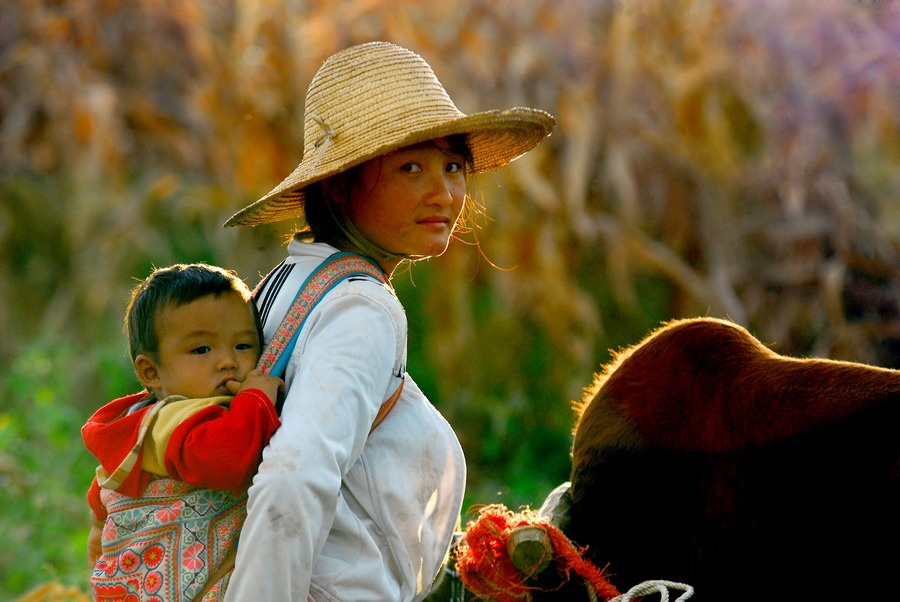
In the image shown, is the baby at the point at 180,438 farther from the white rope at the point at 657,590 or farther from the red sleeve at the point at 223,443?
the white rope at the point at 657,590

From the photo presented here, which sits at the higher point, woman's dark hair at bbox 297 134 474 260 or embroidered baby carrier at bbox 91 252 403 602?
woman's dark hair at bbox 297 134 474 260

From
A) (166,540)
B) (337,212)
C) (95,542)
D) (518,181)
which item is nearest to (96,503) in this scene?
(95,542)

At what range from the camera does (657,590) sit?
183 cm

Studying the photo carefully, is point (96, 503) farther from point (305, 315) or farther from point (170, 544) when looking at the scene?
point (305, 315)

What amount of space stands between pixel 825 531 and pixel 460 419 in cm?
337

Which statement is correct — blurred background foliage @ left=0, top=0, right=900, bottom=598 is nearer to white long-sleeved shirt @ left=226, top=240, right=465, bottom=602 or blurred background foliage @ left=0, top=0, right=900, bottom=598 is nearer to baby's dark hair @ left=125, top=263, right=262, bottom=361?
white long-sleeved shirt @ left=226, top=240, right=465, bottom=602

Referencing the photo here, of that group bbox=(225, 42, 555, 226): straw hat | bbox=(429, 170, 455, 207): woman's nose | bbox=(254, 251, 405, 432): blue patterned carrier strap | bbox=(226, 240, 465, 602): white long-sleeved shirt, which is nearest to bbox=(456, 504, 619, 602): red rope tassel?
bbox=(226, 240, 465, 602): white long-sleeved shirt

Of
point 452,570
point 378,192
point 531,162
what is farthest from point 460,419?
point 378,192

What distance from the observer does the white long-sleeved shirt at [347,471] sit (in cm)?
164

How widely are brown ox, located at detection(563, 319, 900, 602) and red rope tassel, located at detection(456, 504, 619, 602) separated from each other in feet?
0.23

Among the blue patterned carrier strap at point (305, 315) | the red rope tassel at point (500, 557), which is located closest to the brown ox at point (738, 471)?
the red rope tassel at point (500, 557)

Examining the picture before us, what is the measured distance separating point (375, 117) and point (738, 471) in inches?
34.7

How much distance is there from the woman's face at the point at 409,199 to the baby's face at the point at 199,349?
322 millimetres

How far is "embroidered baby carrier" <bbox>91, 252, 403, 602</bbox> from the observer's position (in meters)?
1.79
